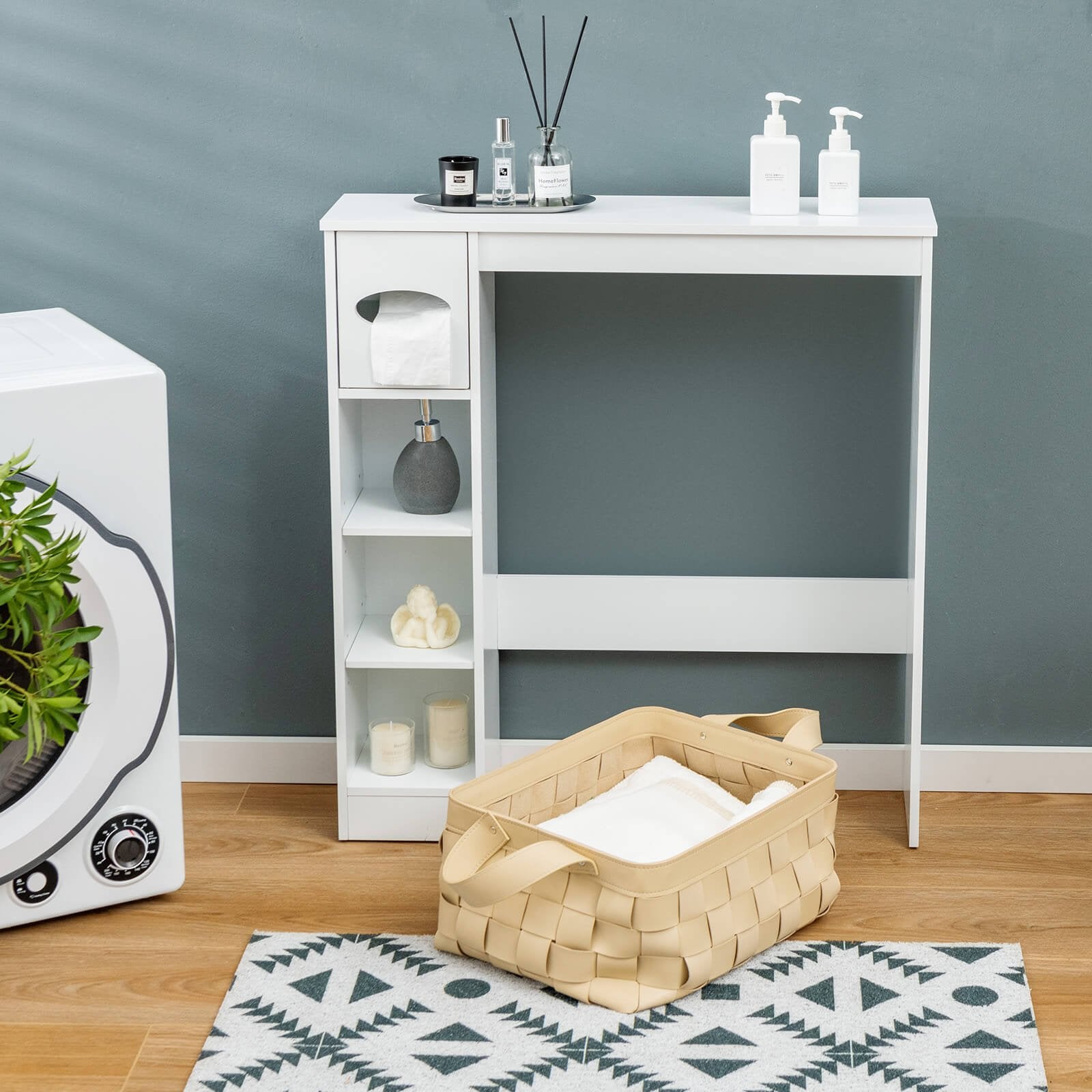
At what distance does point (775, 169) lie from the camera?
191 centimetres

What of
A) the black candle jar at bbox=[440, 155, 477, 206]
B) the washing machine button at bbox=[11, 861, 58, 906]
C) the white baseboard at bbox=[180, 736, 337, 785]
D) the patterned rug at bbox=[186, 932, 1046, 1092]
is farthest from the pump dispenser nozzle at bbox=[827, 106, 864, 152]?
the washing machine button at bbox=[11, 861, 58, 906]

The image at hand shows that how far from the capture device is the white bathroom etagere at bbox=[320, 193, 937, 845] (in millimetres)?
1872

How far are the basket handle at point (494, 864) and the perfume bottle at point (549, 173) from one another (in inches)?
31.1

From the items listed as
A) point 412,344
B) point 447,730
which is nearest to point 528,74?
point 412,344

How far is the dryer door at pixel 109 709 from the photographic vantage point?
5.71ft

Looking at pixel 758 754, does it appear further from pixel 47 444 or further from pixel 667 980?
pixel 47 444

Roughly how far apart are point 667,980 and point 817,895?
0.84ft

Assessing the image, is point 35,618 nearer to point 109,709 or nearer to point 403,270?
point 109,709

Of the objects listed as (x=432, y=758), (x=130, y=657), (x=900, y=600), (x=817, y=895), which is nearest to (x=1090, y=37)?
(x=900, y=600)

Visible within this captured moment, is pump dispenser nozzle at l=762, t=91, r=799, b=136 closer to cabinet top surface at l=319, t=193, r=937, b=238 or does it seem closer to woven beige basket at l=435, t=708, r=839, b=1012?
cabinet top surface at l=319, t=193, r=937, b=238

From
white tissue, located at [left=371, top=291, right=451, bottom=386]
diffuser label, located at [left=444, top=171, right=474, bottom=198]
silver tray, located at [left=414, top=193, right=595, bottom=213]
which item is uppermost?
diffuser label, located at [left=444, top=171, right=474, bottom=198]

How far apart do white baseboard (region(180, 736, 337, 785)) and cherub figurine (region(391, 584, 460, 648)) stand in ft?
1.02

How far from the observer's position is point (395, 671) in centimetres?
222

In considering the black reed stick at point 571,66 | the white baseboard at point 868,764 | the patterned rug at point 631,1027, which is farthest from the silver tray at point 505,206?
the patterned rug at point 631,1027
